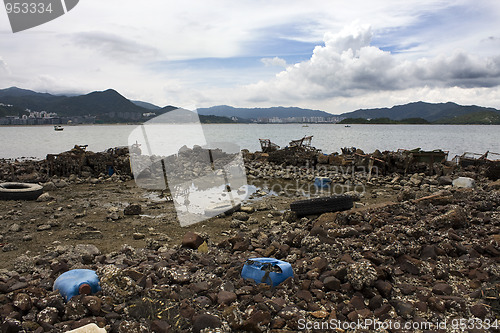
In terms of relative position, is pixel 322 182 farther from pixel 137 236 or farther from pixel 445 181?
pixel 137 236

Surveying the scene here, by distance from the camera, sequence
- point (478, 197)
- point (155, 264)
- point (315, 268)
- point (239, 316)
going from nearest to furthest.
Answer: point (239, 316) < point (315, 268) < point (155, 264) < point (478, 197)

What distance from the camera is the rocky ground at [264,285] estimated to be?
3652 millimetres

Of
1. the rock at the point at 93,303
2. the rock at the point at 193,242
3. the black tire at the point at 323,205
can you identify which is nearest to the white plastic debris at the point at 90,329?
the rock at the point at 93,303

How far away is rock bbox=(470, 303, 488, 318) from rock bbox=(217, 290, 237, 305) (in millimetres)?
2852

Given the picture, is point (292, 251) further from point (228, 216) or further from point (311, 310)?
point (228, 216)

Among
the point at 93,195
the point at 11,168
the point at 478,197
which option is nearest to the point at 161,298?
the point at 478,197

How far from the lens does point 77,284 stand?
415cm

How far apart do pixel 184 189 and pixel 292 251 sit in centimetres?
1022

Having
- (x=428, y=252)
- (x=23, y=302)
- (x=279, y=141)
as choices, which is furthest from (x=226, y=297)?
(x=279, y=141)

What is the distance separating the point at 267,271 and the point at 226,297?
0.74m

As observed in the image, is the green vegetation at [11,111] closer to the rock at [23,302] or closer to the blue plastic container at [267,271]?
the rock at [23,302]

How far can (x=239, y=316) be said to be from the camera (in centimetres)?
367

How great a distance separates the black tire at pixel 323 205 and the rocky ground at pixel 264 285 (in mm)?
253

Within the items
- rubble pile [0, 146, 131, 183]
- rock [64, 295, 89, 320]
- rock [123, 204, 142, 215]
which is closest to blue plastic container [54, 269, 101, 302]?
rock [64, 295, 89, 320]
